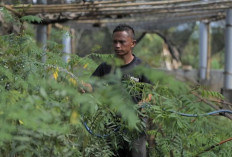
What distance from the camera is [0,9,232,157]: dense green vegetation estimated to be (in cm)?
200

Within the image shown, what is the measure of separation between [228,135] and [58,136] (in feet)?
8.25

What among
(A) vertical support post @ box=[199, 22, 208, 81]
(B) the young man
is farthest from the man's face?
(A) vertical support post @ box=[199, 22, 208, 81]

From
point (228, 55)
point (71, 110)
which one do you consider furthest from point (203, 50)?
point (71, 110)

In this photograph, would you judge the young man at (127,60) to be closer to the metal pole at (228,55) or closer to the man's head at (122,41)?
the man's head at (122,41)

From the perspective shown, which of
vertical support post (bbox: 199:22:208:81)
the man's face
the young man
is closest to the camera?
the young man

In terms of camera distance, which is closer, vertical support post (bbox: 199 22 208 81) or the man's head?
the man's head

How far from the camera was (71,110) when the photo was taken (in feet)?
7.43

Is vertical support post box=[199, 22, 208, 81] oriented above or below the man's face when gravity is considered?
below

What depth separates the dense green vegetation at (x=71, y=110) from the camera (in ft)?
6.56

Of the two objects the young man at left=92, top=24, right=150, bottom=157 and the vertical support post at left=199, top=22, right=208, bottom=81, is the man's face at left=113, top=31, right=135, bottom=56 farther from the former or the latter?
the vertical support post at left=199, top=22, right=208, bottom=81

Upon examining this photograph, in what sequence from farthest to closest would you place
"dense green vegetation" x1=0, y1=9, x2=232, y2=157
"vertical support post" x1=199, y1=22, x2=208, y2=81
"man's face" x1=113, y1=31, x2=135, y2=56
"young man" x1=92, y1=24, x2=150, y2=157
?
"vertical support post" x1=199, y1=22, x2=208, y2=81, "man's face" x1=113, y1=31, x2=135, y2=56, "young man" x1=92, y1=24, x2=150, y2=157, "dense green vegetation" x1=0, y1=9, x2=232, y2=157

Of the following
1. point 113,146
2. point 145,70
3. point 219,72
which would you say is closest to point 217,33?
point 219,72

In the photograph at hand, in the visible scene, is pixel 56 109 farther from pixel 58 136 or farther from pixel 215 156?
pixel 215 156

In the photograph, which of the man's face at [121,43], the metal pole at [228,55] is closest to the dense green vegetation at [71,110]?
the man's face at [121,43]
